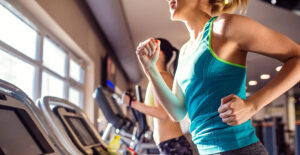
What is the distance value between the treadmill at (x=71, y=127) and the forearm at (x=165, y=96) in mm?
597

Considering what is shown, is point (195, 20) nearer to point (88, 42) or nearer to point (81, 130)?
point (81, 130)

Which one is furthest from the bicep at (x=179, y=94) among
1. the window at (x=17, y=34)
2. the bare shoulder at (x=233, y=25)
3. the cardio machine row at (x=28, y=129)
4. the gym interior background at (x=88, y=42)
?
the window at (x=17, y=34)

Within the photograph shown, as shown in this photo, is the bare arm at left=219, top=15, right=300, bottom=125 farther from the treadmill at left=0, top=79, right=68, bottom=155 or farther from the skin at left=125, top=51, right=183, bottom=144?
the skin at left=125, top=51, right=183, bottom=144

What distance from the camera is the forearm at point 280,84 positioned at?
68cm

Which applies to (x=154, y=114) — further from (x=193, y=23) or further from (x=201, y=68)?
(x=201, y=68)

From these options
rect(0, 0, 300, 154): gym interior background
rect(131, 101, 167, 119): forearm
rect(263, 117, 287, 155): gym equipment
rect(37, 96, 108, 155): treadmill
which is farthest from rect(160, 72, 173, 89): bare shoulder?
rect(263, 117, 287, 155): gym equipment

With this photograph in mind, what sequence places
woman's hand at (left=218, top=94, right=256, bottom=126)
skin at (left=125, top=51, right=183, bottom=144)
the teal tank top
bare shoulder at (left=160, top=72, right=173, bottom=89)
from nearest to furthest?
woman's hand at (left=218, top=94, right=256, bottom=126)
the teal tank top
skin at (left=125, top=51, right=183, bottom=144)
bare shoulder at (left=160, top=72, right=173, bottom=89)

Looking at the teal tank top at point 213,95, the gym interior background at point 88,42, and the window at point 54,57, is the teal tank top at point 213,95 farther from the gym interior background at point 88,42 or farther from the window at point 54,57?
the window at point 54,57

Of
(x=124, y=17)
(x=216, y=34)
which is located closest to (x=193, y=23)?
(x=216, y=34)

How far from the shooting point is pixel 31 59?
3.02m

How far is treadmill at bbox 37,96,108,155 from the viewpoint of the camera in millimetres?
1332

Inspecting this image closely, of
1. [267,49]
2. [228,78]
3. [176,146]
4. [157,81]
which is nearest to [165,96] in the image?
[157,81]

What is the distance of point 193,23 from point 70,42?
3368 millimetres

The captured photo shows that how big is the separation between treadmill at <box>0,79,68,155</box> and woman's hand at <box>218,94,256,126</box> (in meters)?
0.66
